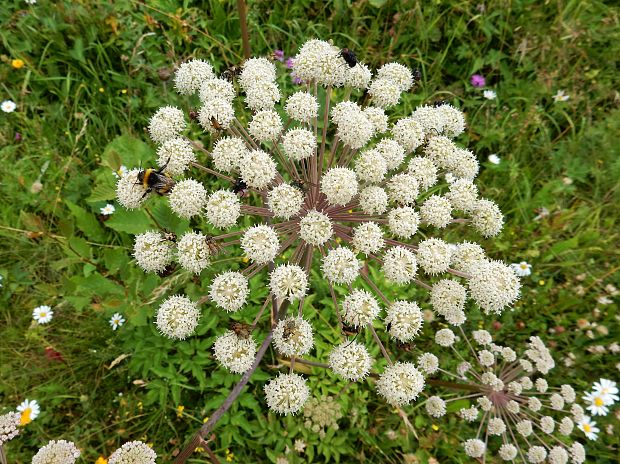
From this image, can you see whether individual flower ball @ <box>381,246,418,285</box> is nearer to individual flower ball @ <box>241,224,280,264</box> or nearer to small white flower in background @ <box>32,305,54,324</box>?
individual flower ball @ <box>241,224,280,264</box>

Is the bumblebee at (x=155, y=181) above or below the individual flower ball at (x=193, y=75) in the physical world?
below

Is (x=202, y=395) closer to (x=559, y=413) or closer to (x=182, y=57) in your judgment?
(x=559, y=413)

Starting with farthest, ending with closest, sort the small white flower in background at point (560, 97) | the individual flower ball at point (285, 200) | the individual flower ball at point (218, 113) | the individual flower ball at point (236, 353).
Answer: the small white flower in background at point (560, 97) → the individual flower ball at point (218, 113) → the individual flower ball at point (285, 200) → the individual flower ball at point (236, 353)

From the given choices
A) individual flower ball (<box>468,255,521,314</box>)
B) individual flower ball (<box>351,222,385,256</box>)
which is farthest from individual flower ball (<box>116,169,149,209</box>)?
individual flower ball (<box>468,255,521,314</box>)

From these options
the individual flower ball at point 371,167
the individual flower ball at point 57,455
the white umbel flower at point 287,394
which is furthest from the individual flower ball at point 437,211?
the individual flower ball at point 57,455

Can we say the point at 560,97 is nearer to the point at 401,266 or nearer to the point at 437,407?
the point at 401,266

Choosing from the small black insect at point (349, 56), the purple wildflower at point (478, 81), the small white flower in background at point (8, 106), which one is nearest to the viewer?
the small black insect at point (349, 56)

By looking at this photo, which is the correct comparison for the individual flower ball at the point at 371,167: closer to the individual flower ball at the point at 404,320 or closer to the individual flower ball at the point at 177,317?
the individual flower ball at the point at 404,320
